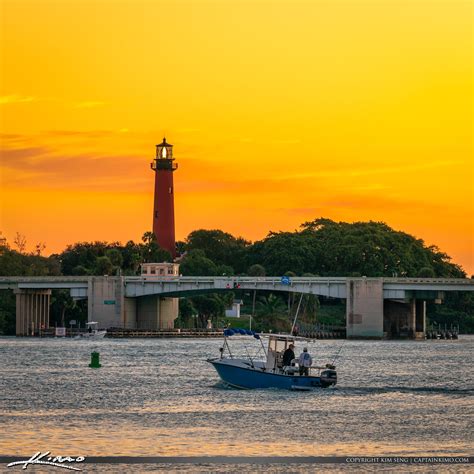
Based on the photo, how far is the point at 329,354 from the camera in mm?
146875

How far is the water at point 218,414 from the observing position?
53625mm

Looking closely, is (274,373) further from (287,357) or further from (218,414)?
(218,414)

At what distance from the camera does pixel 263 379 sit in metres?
80.1

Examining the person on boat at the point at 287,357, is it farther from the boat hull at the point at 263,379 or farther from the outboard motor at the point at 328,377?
the outboard motor at the point at 328,377

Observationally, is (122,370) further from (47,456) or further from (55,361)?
(47,456)

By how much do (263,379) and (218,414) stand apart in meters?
13.9

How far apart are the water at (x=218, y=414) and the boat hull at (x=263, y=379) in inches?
27.0

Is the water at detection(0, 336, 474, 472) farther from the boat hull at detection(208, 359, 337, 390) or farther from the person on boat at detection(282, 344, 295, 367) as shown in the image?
the person on boat at detection(282, 344, 295, 367)

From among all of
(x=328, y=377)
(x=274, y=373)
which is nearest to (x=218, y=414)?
(x=274, y=373)

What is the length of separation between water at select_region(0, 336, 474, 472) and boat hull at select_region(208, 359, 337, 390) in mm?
685

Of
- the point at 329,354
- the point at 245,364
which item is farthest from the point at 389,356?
the point at 245,364

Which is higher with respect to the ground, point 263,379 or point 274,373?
point 274,373

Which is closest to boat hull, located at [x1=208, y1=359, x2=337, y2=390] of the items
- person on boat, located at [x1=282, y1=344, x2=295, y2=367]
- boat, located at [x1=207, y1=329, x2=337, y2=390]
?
boat, located at [x1=207, y1=329, x2=337, y2=390]

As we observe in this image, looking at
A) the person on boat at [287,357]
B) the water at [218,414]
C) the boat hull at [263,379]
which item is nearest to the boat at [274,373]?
the boat hull at [263,379]
